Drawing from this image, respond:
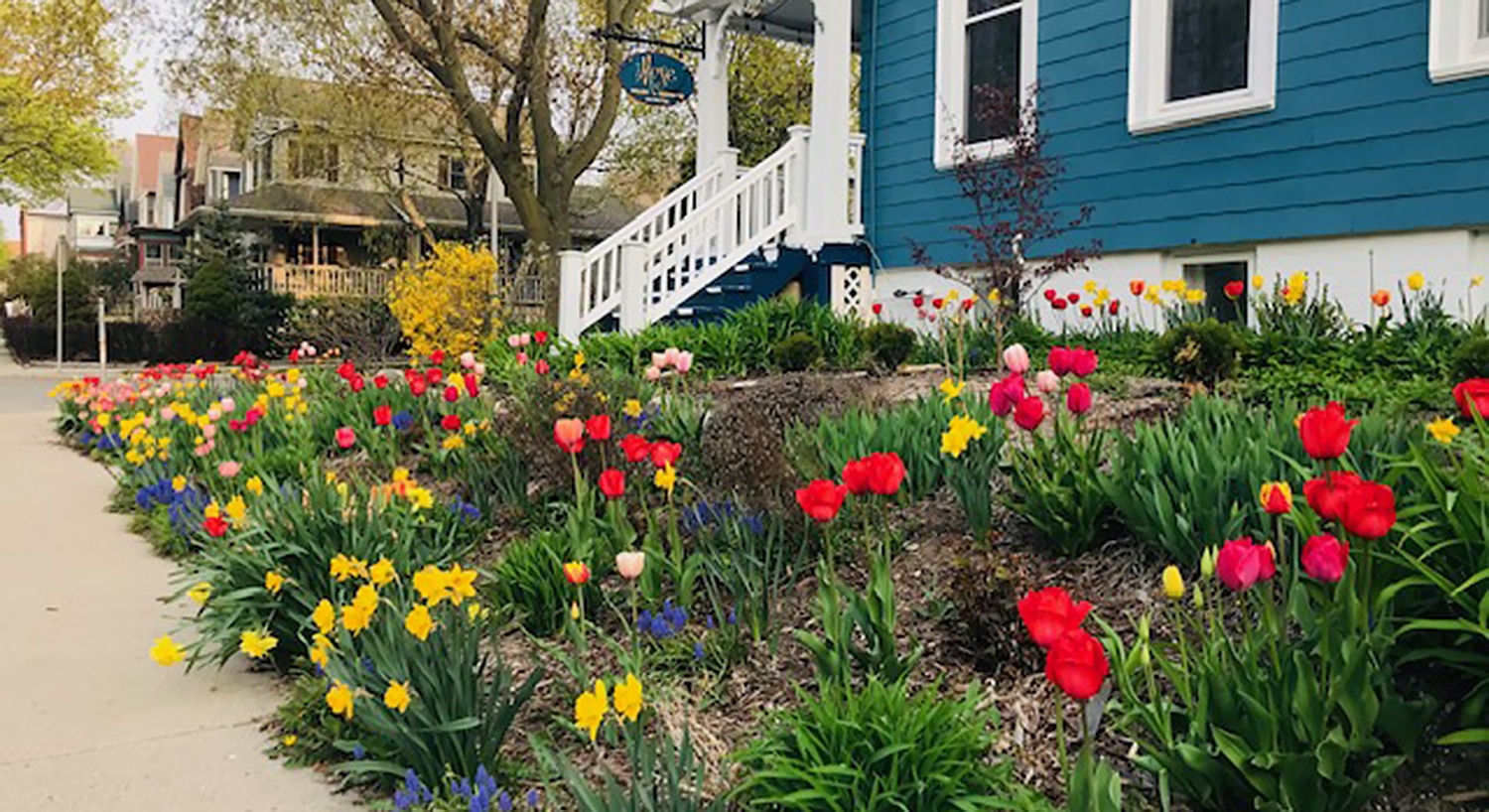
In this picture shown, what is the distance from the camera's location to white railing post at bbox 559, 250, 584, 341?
11.1m

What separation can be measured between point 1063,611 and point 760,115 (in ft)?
93.9

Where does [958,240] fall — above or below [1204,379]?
above

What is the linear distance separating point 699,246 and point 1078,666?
10273mm

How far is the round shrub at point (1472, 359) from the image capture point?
15.3ft

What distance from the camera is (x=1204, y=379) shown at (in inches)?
217

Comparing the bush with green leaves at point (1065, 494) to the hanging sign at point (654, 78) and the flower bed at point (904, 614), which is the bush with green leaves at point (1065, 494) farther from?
the hanging sign at point (654, 78)

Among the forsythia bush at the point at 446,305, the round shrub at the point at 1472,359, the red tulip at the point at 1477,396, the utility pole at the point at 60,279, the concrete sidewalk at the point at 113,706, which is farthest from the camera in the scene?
the utility pole at the point at 60,279

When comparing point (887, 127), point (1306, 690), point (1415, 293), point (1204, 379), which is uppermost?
point (887, 127)

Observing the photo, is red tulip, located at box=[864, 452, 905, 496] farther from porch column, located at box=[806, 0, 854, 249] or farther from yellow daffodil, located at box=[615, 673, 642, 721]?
porch column, located at box=[806, 0, 854, 249]

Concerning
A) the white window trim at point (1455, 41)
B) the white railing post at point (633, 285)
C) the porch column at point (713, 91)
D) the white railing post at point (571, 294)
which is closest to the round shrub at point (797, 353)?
the white railing post at point (633, 285)

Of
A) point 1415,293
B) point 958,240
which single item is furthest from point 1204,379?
point 958,240

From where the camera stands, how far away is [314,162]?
35750 mm

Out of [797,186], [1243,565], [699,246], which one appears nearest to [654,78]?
[699,246]

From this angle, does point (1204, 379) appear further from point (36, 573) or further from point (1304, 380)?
point (36, 573)
